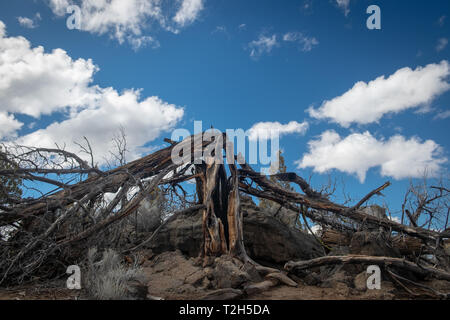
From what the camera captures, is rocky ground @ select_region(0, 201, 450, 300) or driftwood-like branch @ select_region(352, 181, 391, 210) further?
driftwood-like branch @ select_region(352, 181, 391, 210)

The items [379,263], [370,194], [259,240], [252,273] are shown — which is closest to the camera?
[252,273]

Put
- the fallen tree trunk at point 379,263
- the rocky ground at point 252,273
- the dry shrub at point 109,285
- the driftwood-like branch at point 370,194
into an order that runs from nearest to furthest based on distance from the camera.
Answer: the dry shrub at point 109,285 < the rocky ground at point 252,273 < the fallen tree trunk at point 379,263 < the driftwood-like branch at point 370,194

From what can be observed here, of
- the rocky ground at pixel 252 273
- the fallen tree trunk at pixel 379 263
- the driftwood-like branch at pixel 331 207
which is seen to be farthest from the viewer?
the driftwood-like branch at pixel 331 207

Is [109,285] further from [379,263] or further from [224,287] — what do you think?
[379,263]

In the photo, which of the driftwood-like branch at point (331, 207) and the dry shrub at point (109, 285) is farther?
the driftwood-like branch at point (331, 207)

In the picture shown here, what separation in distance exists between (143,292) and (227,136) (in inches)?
206
